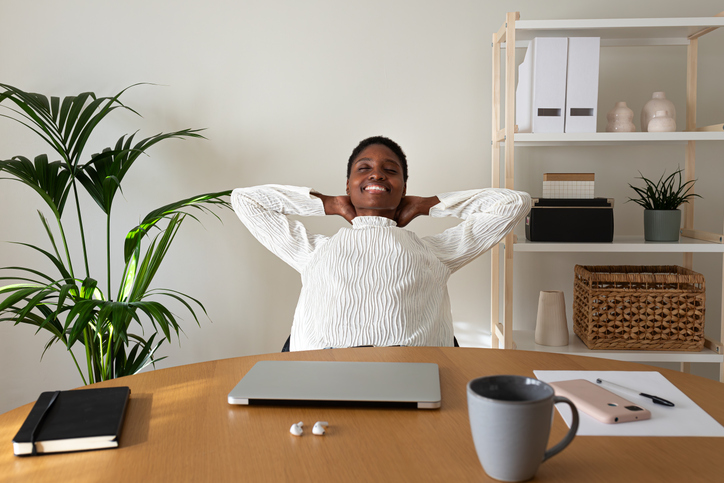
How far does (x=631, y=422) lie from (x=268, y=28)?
78.7 inches

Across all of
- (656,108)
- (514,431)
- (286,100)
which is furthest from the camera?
(286,100)

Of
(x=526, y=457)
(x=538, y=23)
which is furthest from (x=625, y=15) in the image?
(x=526, y=457)

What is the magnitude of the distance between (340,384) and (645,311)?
1502 mm

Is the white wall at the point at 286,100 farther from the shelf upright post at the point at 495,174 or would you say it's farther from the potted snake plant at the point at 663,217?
the potted snake plant at the point at 663,217

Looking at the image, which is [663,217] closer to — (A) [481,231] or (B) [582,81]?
(B) [582,81]

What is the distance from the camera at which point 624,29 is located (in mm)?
1859

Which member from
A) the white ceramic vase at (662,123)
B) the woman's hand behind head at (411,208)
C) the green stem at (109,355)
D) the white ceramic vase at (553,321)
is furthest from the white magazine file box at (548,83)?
the green stem at (109,355)

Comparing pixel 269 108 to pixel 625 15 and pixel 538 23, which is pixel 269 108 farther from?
pixel 625 15

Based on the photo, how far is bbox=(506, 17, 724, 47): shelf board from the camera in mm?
1795

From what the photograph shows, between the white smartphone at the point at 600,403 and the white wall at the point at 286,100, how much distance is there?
5.25 ft

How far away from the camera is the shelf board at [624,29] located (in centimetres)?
179

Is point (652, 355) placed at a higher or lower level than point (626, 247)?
lower

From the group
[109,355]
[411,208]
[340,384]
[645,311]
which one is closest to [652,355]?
[645,311]

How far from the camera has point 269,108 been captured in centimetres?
223
